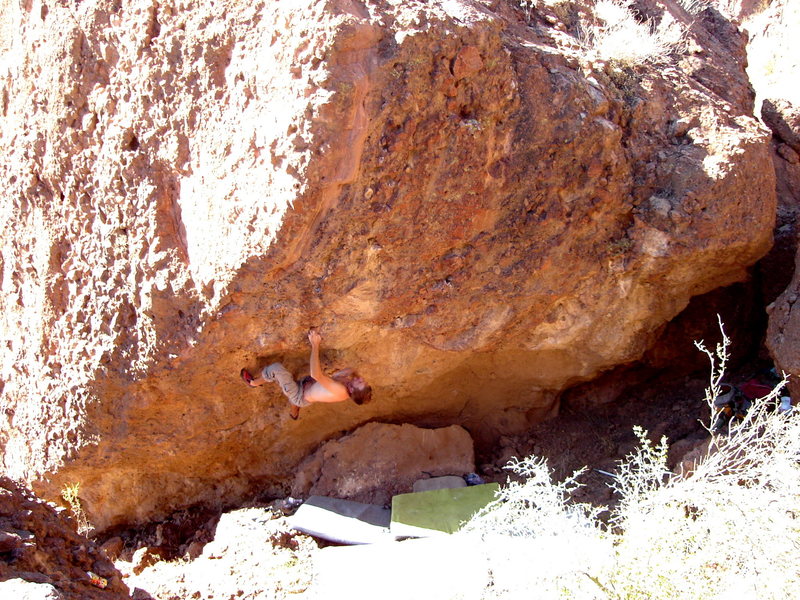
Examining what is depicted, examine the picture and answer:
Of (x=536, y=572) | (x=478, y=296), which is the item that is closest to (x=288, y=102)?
(x=478, y=296)

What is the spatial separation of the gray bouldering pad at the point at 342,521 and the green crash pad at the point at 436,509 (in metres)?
0.11

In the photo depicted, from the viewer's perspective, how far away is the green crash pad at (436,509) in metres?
3.87

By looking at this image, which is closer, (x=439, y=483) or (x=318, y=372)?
(x=318, y=372)

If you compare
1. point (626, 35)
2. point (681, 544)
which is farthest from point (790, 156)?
point (681, 544)

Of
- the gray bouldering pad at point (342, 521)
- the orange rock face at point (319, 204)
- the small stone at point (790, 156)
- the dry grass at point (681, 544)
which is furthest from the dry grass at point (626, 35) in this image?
the gray bouldering pad at point (342, 521)

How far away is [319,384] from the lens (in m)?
3.77

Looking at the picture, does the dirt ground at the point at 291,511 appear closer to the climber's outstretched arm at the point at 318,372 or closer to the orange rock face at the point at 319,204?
the orange rock face at the point at 319,204

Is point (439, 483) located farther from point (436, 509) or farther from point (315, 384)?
point (315, 384)

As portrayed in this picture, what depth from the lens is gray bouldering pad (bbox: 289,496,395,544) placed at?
3936mm

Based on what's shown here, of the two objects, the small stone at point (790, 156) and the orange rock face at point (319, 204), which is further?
the small stone at point (790, 156)

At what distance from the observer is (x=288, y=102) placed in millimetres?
2885

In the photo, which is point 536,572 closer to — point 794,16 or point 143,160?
point 143,160

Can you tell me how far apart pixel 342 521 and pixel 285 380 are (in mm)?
969

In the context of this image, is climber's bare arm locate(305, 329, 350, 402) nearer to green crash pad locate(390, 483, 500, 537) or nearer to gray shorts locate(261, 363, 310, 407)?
gray shorts locate(261, 363, 310, 407)
